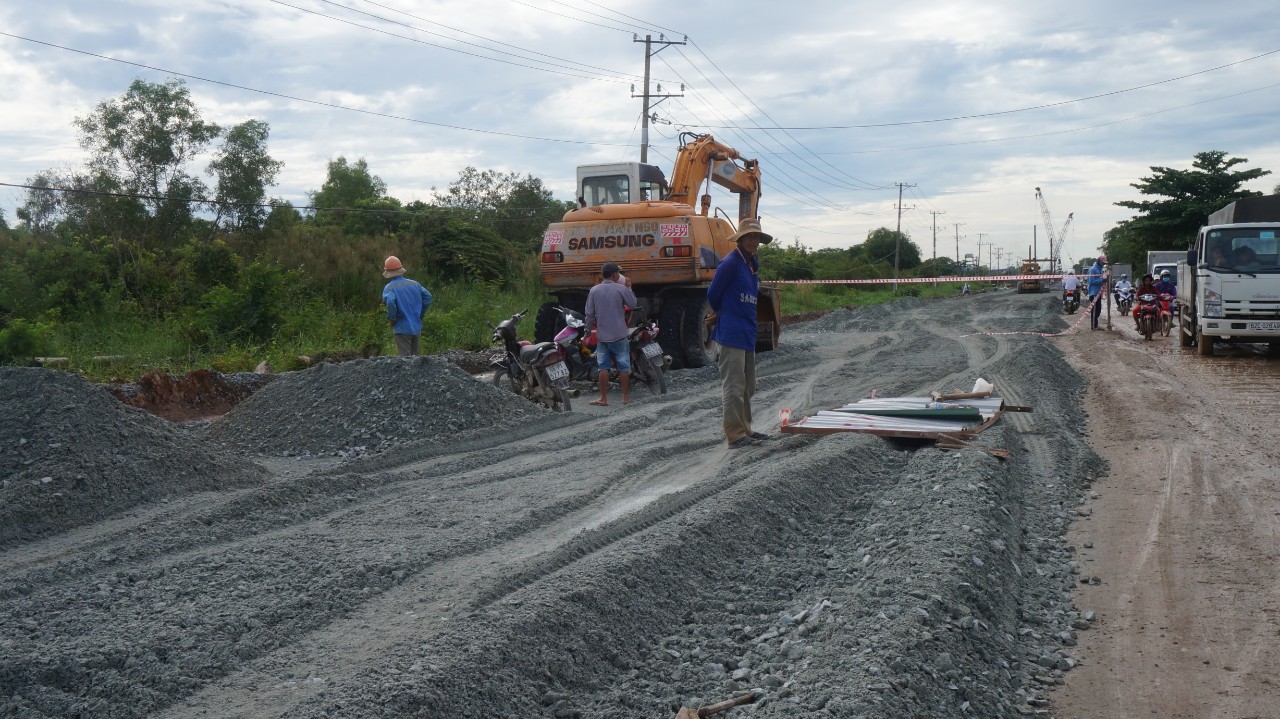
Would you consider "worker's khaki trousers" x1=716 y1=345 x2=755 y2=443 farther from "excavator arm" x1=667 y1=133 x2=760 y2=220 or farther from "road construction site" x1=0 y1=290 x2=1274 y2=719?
"excavator arm" x1=667 y1=133 x2=760 y2=220

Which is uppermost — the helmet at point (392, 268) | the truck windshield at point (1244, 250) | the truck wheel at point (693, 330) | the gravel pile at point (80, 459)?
the truck windshield at point (1244, 250)

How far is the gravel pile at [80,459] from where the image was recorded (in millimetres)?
6621

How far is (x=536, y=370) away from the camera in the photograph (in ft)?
37.8

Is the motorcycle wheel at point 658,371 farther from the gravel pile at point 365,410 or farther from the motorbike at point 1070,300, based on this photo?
the motorbike at point 1070,300

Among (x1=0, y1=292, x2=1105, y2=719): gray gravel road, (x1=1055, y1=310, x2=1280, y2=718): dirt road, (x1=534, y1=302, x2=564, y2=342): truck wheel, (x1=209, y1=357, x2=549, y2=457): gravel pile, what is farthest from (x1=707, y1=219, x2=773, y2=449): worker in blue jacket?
(x1=534, y1=302, x2=564, y2=342): truck wheel

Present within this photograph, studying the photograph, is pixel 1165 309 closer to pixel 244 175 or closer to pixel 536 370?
pixel 536 370

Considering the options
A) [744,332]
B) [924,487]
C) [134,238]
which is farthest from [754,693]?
[134,238]

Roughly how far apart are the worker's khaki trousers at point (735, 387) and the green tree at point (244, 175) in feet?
78.6

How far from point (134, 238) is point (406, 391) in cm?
1848

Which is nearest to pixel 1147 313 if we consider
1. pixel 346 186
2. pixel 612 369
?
pixel 612 369

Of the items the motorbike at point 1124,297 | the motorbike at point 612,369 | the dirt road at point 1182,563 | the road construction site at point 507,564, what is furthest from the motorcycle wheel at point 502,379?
the motorbike at point 1124,297

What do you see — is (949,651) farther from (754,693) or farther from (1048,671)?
(754,693)

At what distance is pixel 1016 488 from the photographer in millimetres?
7160

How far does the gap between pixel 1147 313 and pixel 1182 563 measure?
17.9 m
